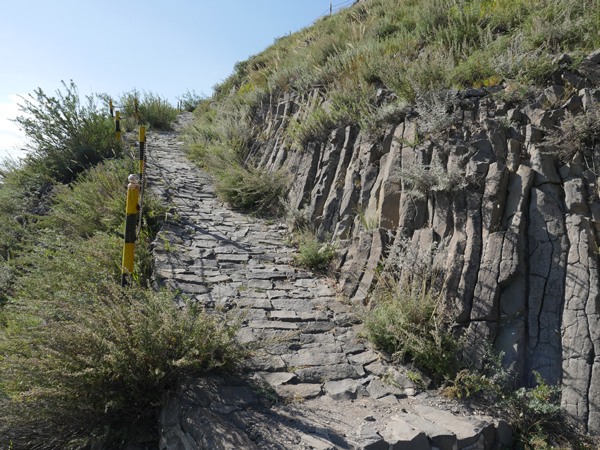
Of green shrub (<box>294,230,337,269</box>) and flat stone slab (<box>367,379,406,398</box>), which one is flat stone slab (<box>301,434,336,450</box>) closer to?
flat stone slab (<box>367,379,406,398</box>)

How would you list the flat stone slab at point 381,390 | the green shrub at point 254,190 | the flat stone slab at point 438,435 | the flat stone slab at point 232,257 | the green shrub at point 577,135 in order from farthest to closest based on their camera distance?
the green shrub at point 254,190 → the flat stone slab at point 232,257 → the green shrub at point 577,135 → the flat stone slab at point 381,390 → the flat stone slab at point 438,435

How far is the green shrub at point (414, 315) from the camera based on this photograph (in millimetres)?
3764

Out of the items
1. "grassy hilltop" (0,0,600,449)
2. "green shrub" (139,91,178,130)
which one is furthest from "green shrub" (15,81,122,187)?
"green shrub" (139,91,178,130)

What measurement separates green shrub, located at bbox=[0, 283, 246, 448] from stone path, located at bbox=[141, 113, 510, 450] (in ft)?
1.00

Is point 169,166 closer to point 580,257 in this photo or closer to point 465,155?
point 465,155

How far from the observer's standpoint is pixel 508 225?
4.17 m

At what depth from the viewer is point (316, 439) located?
272 centimetres

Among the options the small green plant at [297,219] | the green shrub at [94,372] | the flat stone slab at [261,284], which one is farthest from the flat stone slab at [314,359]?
the small green plant at [297,219]

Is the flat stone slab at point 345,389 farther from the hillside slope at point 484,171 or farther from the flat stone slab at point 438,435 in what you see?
the hillside slope at point 484,171

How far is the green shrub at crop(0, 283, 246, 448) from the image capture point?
2.79 m

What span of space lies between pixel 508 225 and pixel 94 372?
4455 mm

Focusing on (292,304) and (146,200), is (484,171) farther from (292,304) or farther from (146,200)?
(146,200)

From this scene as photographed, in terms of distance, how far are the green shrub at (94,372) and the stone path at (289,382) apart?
306 millimetres

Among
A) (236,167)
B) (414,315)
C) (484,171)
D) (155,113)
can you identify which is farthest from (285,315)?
(155,113)
